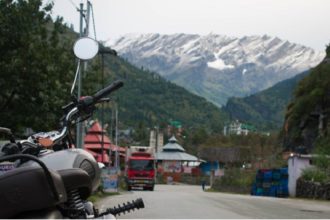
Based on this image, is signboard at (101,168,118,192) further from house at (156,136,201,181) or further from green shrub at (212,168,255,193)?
house at (156,136,201,181)

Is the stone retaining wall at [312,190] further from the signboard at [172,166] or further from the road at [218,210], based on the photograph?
the signboard at [172,166]

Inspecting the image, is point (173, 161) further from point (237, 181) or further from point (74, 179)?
point (74, 179)

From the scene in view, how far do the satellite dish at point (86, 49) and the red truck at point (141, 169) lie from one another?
39514mm

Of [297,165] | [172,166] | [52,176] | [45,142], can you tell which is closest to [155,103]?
[172,166]

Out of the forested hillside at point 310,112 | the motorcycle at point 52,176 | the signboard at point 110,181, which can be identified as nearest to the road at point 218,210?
the motorcycle at point 52,176

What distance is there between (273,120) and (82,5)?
141184 millimetres

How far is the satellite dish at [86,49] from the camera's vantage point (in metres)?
4.83

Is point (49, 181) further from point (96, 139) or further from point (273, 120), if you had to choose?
point (273, 120)

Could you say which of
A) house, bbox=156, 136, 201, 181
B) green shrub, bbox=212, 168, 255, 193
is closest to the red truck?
green shrub, bbox=212, 168, 255, 193

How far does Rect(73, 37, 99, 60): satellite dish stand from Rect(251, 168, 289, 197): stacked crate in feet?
110

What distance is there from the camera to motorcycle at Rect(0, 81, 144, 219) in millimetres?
2576

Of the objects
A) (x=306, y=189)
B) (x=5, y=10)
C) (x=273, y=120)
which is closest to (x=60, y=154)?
(x=5, y=10)

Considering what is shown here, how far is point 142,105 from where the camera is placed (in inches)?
4983

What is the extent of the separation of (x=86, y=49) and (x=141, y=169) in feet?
130
